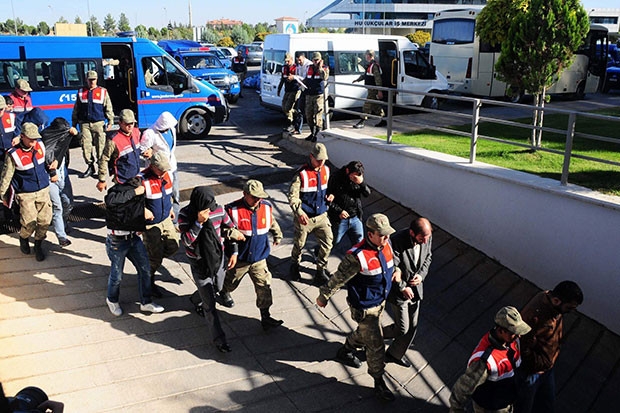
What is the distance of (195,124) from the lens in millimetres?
14273

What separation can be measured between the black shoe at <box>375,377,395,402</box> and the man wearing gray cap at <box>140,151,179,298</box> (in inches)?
113

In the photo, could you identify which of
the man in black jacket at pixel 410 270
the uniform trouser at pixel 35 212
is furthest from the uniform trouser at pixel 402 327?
the uniform trouser at pixel 35 212

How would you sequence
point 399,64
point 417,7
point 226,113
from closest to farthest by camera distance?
1. point 226,113
2. point 399,64
3. point 417,7

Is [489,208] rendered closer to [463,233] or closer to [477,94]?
[463,233]

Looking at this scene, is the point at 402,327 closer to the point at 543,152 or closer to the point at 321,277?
the point at 321,277

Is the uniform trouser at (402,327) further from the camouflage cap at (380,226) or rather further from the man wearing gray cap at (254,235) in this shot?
the man wearing gray cap at (254,235)

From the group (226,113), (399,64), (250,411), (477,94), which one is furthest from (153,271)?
(477,94)

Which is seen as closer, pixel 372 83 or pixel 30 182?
pixel 30 182

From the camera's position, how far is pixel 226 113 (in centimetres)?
1456

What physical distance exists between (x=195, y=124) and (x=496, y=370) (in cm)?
1154

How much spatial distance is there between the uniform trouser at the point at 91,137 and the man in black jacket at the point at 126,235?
5.01 metres

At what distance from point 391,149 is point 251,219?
4395 millimetres

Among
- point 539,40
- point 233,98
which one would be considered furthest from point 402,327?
point 233,98

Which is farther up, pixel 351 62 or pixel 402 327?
pixel 351 62
